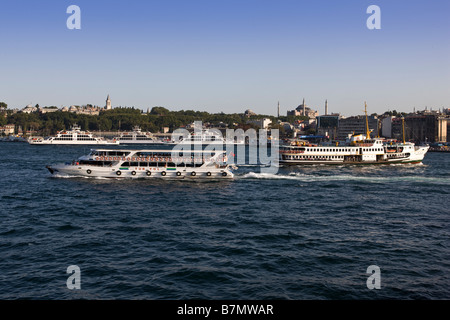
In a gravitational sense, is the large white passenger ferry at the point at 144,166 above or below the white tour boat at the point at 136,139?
below

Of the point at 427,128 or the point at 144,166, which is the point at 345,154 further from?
the point at 427,128

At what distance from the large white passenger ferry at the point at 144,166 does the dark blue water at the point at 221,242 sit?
5.27m

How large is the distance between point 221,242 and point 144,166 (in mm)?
25431

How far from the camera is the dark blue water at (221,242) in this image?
51.3ft

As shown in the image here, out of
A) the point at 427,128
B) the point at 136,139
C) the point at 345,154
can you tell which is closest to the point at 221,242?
the point at 345,154

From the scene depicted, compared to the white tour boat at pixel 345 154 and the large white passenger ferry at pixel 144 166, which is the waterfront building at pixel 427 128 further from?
the large white passenger ferry at pixel 144 166

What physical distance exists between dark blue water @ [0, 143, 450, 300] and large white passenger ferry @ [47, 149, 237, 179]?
5.27m

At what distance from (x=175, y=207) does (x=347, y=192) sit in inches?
718

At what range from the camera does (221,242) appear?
21.8 m

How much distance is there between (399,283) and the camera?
16188 millimetres

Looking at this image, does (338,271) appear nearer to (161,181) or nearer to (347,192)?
(347,192)

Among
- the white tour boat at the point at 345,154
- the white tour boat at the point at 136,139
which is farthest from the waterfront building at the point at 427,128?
the white tour boat at the point at 136,139
